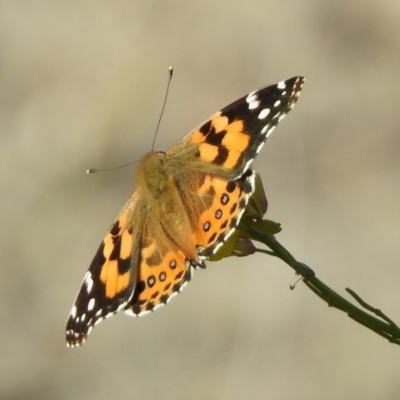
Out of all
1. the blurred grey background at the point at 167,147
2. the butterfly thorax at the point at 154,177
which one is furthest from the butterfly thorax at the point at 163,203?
the blurred grey background at the point at 167,147

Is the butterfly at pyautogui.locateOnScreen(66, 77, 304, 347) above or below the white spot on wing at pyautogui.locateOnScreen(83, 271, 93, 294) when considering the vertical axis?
above

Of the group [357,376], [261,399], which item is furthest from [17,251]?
[357,376]

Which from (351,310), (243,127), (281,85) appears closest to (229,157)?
(243,127)

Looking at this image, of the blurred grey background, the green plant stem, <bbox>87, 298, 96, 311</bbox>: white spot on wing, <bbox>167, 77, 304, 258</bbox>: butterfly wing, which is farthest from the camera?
the blurred grey background

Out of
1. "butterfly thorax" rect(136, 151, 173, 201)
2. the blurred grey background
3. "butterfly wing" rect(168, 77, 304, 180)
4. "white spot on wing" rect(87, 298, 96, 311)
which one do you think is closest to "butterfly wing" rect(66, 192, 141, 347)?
"white spot on wing" rect(87, 298, 96, 311)

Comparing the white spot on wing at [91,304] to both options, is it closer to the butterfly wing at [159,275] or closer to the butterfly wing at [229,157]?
the butterfly wing at [159,275]

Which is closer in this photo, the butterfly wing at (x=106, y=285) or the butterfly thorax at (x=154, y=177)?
the butterfly wing at (x=106, y=285)

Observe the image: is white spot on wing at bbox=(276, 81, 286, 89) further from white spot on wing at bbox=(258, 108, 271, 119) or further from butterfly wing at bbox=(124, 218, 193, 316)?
butterfly wing at bbox=(124, 218, 193, 316)

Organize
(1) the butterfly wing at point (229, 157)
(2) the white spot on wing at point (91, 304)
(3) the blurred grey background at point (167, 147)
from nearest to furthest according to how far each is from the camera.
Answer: (1) the butterfly wing at point (229, 157)
(2) the white spot on wing at point (91, 304)
(3) the blurred grey background at point (167, 147)
